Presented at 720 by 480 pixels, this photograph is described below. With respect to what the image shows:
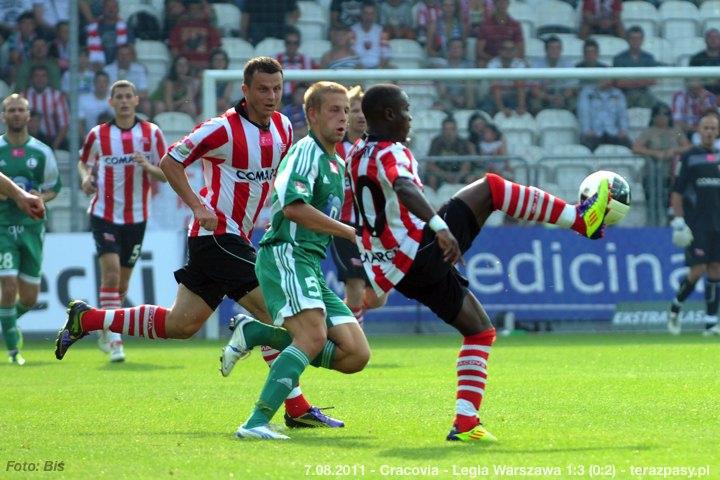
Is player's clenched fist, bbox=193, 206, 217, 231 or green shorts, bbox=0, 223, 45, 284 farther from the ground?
player's clenched fist, bbox=193, 206, 217, 231

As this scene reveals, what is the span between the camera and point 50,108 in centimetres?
1895

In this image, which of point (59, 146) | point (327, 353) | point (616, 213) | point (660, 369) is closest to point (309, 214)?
point (327, 353)

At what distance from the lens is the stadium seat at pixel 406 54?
20594 millimetres

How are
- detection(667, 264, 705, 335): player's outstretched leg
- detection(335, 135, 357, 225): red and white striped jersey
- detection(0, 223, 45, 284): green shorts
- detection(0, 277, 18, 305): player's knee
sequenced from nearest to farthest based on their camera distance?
1. detection(335, 135, 357, 225): red and white striped jersey
2. detection(0, 223, 45, 284): green shorts
3. detection(0, 277, 18, 305): player's knee
4. detection(667, 264, 705, 335): player's outstretched leg

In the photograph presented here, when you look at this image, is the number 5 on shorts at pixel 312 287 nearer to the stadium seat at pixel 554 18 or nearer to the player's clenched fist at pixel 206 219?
the player's clenched fist at pixel 206 219

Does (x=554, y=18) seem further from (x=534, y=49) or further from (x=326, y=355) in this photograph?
(x=326, y=355)

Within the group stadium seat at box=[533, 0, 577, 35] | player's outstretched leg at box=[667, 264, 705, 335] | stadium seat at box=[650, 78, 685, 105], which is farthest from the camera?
stadium seat at box=[533, 0, 577, 35]

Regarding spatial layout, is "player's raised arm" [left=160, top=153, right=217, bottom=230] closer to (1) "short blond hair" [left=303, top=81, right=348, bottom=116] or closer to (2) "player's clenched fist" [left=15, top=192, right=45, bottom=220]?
(2) "player's clenched fist" [left=15, top=192, right=45, bottom=220]

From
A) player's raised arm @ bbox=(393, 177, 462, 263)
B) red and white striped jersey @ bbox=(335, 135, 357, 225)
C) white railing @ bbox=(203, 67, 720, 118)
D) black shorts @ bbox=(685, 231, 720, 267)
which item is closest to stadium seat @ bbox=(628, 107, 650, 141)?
white railing @ bbox=(203, 67, 720, 118)

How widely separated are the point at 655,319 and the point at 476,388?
10751 millimetres

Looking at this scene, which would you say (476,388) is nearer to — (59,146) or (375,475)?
(375,475)

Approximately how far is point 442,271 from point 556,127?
36.7 feet

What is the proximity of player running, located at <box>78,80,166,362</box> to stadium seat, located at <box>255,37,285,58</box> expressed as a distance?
6.45m

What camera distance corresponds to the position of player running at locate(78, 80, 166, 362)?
13844 mm
